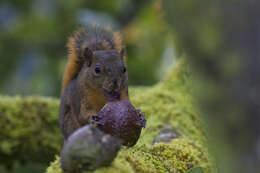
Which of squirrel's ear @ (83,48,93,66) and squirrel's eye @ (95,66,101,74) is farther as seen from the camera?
squirrel's ear @ (83,48,93,66)

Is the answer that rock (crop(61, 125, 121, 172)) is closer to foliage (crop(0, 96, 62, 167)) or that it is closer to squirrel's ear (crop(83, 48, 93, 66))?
squirrel's ear (crop(83, 48, 93, 66))

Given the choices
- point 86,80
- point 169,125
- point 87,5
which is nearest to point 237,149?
point 86,80

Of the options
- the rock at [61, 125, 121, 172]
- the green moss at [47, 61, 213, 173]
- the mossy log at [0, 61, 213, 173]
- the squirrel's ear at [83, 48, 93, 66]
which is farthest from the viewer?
the squirrel's ear at [83, 48, 93, 66]

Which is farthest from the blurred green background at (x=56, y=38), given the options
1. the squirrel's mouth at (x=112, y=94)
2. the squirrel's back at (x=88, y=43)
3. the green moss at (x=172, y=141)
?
the squirrel's mouth at (x=112, y=94)

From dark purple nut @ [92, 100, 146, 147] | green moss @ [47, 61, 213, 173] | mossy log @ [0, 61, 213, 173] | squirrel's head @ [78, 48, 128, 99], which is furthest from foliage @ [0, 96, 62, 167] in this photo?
dark purple nut @ [92, 100, 146, 147]

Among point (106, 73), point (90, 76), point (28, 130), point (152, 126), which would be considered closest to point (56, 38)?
point (28, 130)

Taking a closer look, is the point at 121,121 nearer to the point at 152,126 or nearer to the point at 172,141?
the point at 172,141

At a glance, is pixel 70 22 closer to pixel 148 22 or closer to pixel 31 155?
pixel 148 22
